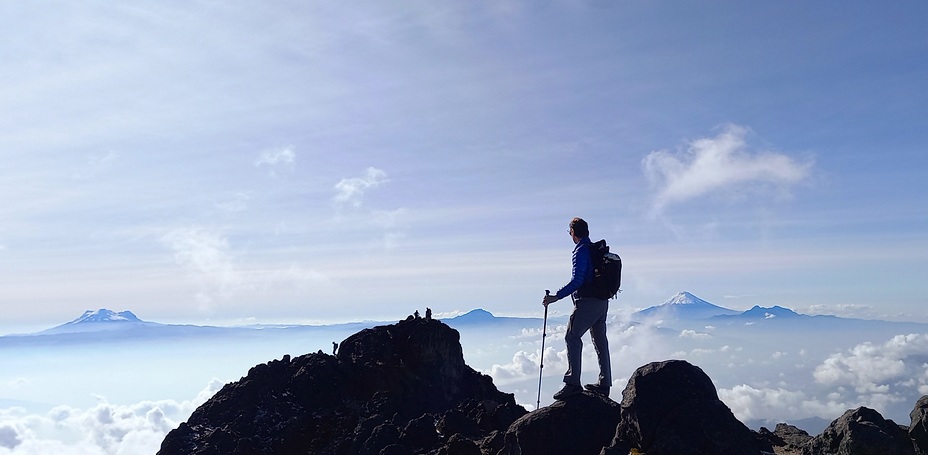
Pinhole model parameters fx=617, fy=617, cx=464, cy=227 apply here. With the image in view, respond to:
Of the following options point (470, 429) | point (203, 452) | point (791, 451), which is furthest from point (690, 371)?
point (203, 452)

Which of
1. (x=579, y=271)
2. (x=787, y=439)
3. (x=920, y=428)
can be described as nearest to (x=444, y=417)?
(x=579, y=271)

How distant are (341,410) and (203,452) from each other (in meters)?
6.16

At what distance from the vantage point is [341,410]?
96.5ft

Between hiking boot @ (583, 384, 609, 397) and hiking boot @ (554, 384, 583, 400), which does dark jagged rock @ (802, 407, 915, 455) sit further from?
hiking boot @ (554, 384, 583, 400)

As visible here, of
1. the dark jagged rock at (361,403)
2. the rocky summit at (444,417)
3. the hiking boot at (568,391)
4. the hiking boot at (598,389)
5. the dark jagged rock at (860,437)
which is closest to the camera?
the rocky summit at (444,417)

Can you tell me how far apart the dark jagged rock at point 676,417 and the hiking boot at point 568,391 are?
2101 millimetres

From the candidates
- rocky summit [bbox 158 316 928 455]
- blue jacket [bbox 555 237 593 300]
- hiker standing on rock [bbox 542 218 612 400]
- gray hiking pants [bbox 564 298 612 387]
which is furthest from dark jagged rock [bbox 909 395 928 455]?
blue jacket [bbox 555 237 593 300]

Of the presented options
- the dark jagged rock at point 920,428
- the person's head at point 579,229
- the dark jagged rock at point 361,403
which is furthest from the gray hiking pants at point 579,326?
the dark jagged rock at point 920,428

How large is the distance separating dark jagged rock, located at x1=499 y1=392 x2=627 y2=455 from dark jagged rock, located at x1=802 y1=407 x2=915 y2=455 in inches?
221

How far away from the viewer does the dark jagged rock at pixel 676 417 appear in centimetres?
1392

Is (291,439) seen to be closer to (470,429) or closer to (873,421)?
(470,429)

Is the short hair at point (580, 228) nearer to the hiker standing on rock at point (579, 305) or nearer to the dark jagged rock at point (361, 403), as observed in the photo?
the hiker standing on rock at point (579, 305)

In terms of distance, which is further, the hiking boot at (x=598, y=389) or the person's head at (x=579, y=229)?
Answer: the hiking boot at (x=598, y=389)

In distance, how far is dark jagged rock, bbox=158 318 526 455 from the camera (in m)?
24.5
